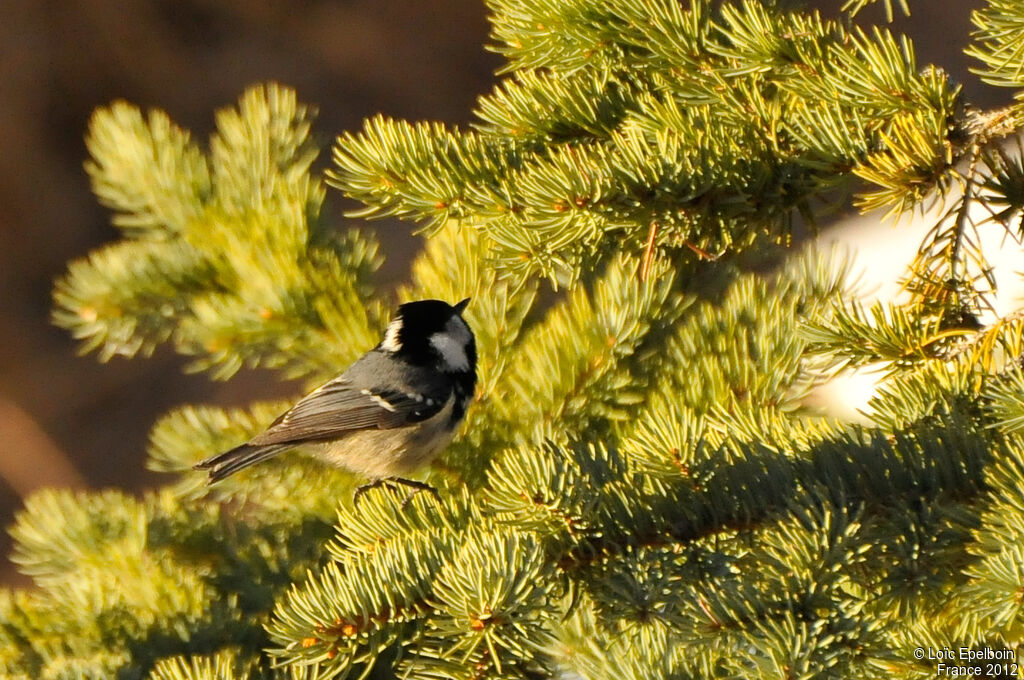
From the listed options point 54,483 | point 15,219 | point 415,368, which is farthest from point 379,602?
point 15,219

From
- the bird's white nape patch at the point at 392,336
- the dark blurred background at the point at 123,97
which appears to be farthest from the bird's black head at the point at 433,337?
the dark blurred background at the point at 123,97

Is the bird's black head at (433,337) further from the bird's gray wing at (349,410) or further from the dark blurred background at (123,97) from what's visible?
the dark blurred background at (123,97)

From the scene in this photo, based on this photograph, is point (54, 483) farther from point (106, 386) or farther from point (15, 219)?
point (15, 219)

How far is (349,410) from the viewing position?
1.59 metres

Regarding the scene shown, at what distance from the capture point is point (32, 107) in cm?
297

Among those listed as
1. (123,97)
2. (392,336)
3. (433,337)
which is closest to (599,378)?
(392,336)

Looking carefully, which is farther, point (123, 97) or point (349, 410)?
point (123, 97)

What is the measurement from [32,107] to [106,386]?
0.85 metres

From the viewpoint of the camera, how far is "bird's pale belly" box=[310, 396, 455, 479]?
1316mm

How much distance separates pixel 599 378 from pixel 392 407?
69 centimetres

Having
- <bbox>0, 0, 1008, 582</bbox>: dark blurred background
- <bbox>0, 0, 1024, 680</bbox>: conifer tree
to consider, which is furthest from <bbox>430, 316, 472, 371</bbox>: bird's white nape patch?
<bbox>0, 0, 1008, 582</bbox>: dark blurred background

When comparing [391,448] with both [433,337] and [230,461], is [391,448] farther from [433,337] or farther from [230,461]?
[230,461]

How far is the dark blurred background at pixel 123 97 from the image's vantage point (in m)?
2.96

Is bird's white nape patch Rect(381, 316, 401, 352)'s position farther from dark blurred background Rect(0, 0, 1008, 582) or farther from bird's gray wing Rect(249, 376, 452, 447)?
dark blurred background Rect(0, 0, 1008, 582)
